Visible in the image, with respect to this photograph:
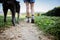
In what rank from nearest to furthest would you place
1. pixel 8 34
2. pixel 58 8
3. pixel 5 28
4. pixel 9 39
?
pixel 9 39
pixel 8 34
pixel 5 28
pixel 58 8

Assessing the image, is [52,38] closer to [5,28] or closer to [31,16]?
[5,28]

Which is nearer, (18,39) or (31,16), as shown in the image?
(18,39)

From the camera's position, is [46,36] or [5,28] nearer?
[46,36]

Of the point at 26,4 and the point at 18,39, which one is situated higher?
the point at 26,4

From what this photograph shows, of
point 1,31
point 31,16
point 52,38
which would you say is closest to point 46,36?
point 52,38

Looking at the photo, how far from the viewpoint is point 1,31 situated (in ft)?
17.0

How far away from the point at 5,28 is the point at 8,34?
58 centimetres

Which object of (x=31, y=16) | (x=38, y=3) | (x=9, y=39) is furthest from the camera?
(x=38, y=3)

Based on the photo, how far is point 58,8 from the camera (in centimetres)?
916

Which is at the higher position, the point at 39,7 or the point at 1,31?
the point at 39,7

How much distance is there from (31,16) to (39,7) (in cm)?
122

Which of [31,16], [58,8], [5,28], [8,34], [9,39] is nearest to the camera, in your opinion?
[9,39]

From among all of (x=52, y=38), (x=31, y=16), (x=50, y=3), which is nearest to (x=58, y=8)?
(x=50, y=3)

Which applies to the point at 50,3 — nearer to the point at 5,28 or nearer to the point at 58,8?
the point at 58,8
